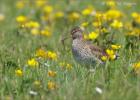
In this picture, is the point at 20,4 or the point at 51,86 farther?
the point at 20,4

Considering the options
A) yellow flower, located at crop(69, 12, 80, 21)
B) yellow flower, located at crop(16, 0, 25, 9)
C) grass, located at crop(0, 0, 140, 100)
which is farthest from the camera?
yellow flower, located at crop(16, 0, 25, 9)

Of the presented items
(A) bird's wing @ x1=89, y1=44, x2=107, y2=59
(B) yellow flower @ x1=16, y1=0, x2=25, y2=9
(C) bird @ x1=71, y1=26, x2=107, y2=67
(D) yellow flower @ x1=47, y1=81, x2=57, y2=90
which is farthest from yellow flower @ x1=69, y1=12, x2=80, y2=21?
(D) yellow flower @ x1=47, y1=81, x2=57, y2=90

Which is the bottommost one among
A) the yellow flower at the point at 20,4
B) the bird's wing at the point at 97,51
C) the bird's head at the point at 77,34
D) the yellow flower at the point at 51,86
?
the yellow flower at the point at 20,4

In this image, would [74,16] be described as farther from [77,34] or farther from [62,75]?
[62,75]

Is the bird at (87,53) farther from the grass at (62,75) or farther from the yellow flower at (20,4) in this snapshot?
the yellow flower at (20,4)

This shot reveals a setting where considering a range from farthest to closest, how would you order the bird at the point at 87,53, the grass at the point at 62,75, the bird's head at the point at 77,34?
the bird's head at the point at 77,34 → the bird at the point at 87,53 → the grass at the point at 62,75

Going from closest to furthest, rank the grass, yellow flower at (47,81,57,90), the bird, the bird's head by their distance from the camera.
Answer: the grass → yellow flower at (47,81,57,90) → the bird → the bird's head

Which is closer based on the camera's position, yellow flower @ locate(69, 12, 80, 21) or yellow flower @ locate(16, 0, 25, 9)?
yellow flower @ locate(69, 12, 80, 21)

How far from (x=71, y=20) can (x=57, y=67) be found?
4.68 meters

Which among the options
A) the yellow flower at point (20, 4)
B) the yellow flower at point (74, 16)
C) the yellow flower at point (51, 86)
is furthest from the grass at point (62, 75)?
the yellow flower at point (20, 4)

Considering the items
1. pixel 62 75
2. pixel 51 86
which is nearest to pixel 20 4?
pixel 62 75

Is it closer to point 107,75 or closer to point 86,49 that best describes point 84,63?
point 86,49

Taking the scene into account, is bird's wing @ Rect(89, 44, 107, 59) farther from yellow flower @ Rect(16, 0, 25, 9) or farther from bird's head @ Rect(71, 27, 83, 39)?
yellow flower @ Rect(16, 0, 25, 9)

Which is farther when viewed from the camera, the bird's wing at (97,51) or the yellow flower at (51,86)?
the bird's wing at (97,51)
